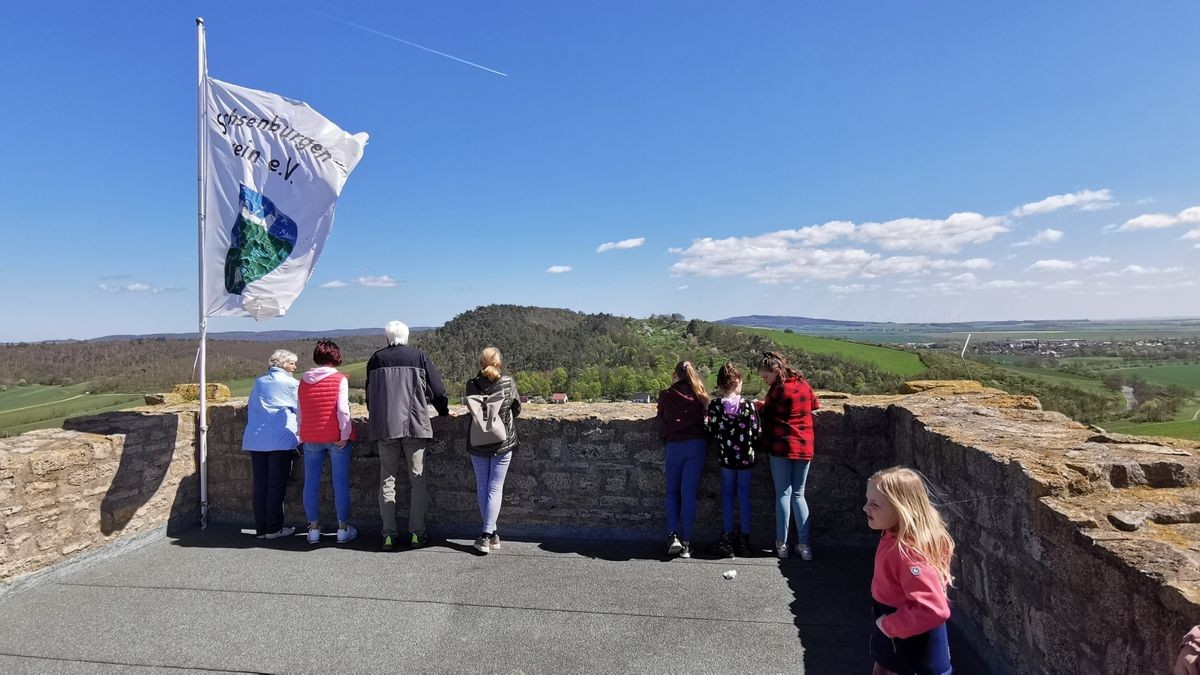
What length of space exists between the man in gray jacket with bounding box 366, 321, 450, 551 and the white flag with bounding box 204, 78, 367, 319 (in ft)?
4.14

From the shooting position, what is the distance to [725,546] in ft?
15.7

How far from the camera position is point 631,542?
5199 millimetres

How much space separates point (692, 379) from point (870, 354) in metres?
18.8

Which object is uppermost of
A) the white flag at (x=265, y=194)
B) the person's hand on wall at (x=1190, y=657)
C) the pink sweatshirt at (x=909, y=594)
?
the white flag at (x=265, y=194)

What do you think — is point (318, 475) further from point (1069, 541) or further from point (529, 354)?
point (529, 354)

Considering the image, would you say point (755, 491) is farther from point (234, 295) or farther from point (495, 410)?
point (234, 295)

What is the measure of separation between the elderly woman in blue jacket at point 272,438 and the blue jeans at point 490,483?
5.55ft

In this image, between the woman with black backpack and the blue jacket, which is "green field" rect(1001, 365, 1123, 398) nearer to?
the woman with black backpack

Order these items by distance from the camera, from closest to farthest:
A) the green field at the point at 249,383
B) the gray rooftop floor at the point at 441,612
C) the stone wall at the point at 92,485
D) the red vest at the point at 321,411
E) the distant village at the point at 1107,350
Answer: the gray rooftop floor at the point at 441,612 < the stone wall at the point at 92,485 < the red vest at the point at 321,411 < the green field at the point at 249,383 < the distant village at the point at 1107,350

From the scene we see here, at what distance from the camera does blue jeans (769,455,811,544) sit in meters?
4.71

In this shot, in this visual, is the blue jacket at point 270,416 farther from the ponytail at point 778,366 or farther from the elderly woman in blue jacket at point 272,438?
the ponytail at point 778,366

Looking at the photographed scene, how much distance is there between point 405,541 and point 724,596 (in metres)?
2.75

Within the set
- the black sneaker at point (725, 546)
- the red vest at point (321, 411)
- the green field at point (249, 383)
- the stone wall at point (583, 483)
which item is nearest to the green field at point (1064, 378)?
the stone wall at point (583, 483)

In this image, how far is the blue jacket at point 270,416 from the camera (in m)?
5.21
